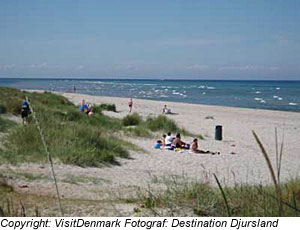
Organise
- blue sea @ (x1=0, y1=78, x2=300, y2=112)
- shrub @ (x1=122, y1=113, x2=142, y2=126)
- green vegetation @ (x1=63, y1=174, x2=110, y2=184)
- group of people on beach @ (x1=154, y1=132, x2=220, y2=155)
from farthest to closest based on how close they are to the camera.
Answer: blue sea @ (x1=0, y1=78, x2=300, y2=112)
shrub @ (x1=122, y1=113, x2=142, y2=126)
group of people on beach @ (x1=154, y1=132, x2=220, y2=155)
green vegetation @ (x1=63, y1=174, x2=110, y2=184)

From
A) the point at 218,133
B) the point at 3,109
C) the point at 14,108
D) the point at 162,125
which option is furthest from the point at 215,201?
the point at 14,108

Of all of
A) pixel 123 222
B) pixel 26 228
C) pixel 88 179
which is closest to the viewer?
pixel 26 228

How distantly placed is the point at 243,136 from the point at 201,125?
3.88 meters

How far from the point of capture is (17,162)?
7387 mm

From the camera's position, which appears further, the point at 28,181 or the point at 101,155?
the point at 101,155

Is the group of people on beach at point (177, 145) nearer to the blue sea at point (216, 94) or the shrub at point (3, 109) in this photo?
the shrub at point (3, 109)

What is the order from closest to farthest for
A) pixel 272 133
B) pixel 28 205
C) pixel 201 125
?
pixel 28 205 → pixel 272 133 → pixel 201 125

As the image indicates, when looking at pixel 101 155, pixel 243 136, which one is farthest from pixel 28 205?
pixel 243 136

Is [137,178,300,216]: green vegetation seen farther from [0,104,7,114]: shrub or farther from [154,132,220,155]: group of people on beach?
[0,104,7,114]: shrub

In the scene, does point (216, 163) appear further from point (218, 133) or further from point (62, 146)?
point (218, 133)

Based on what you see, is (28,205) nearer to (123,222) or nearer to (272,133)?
(123,222)

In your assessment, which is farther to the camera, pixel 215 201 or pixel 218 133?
pixel 218 133

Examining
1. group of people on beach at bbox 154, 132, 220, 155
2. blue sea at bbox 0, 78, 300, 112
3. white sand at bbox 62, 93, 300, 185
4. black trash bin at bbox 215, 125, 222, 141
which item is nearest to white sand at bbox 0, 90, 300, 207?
white sand at bbox 62, 93, 300, 185

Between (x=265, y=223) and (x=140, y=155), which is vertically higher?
(x=265, y=223)
